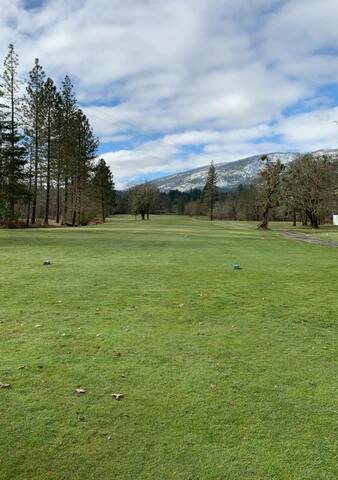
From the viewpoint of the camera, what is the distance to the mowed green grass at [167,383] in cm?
325

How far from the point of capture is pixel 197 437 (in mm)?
3543

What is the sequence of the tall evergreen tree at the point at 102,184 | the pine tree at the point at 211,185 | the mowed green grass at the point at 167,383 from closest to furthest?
1. the mowed green grass at the point at 167,383
2. the tall evergreen tree at the point at 102,184
3. the pine tree at the point at 211,185

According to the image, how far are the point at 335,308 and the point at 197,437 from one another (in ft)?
19.5

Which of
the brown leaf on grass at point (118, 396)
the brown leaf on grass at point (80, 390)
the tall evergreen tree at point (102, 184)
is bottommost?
the brown leaf on grass at point (118, 396)

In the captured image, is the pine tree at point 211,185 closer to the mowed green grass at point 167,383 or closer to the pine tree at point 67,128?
the pine tree at point 67,128

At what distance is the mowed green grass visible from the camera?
325 centimetres

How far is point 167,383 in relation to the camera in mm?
4602

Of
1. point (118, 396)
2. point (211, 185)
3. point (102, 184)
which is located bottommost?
point (118, 396)

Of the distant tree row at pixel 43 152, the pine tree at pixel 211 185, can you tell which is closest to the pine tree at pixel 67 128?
the distant tree row at pixel 43 152

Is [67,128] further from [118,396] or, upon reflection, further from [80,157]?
[118,396]

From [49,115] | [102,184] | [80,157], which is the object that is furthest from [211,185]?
[49,115]

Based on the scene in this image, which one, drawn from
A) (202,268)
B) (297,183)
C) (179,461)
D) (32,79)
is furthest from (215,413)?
(297,183)

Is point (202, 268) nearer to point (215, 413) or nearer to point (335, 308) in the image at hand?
point (335, 308)

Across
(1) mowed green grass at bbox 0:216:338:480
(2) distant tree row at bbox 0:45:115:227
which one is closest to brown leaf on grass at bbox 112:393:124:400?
(1) mowed green grass at bbox 0:216:338:480
